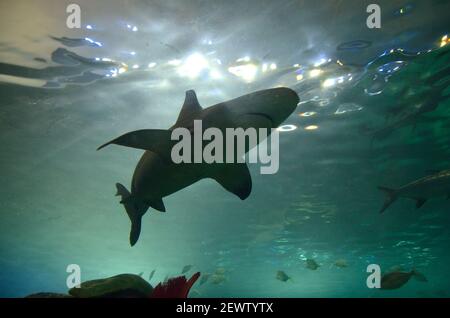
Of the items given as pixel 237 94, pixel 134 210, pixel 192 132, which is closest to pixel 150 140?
pixel 192 132

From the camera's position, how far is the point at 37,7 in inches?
320

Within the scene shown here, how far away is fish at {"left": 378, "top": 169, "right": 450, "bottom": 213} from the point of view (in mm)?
11703

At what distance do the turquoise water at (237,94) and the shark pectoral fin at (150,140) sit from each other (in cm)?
486

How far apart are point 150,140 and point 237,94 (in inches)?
278

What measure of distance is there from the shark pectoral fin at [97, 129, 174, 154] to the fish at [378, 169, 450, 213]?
9.98m

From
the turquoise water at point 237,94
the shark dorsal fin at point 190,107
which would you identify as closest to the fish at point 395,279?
the turquoise water at point 237,94

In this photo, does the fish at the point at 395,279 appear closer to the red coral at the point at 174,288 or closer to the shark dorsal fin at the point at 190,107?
the red coral at the point at 174,288

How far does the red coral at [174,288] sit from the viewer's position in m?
3.72

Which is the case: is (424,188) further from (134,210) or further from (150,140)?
(150,140)

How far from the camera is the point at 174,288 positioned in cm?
373

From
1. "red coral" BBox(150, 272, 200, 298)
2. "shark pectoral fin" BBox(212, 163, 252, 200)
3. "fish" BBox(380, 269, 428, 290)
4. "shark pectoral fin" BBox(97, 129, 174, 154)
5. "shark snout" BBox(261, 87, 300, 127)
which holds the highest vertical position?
"shark snout" BBox(261, 87, 300, 127)

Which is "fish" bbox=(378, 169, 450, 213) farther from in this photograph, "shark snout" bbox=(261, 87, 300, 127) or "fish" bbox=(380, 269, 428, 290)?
"shark snout" bbox=(261, 87, 300, 127)

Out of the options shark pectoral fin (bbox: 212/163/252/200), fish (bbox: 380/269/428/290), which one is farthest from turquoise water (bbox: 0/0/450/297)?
fish (bbox: 380/269/428/290)

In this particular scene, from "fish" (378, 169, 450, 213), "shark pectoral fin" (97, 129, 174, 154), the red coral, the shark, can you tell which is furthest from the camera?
"fish" (378, 169, 450, 213)
